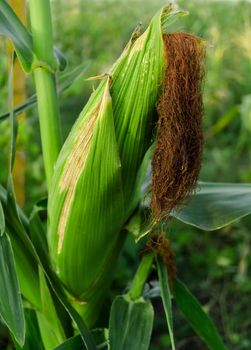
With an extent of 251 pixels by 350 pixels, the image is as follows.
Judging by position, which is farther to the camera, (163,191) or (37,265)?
(37,265)

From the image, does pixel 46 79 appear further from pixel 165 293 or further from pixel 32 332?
pixel 32 332

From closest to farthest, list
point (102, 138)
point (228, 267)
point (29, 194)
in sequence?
point (102, 138)
point (29, 194)
point (228, 267)

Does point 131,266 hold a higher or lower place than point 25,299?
lower

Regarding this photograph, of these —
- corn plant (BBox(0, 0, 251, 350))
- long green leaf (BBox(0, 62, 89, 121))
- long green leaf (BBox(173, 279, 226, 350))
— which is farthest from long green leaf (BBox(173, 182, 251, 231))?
long green leaf (BBox(0, 62, 89, 121))

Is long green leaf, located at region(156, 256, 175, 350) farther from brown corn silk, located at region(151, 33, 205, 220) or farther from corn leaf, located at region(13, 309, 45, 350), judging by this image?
corn leaf, located at region(13, 309, 45, 350)

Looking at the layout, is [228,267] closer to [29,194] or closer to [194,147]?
[29,194]

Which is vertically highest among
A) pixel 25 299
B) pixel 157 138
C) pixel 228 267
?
pixel 157 138

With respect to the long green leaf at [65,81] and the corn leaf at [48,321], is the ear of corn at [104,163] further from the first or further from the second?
the long green leaf at [65,81]

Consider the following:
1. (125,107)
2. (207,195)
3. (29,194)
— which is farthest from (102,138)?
(29,194)
